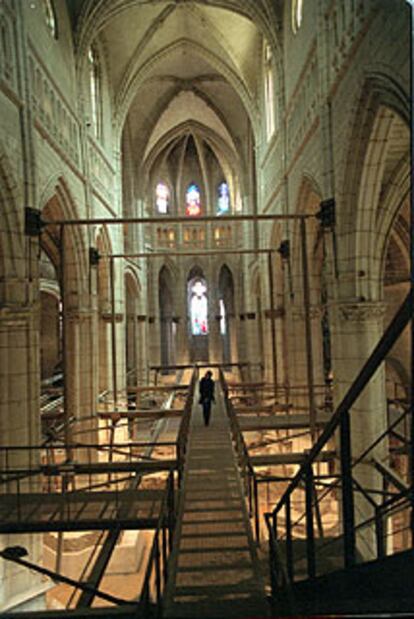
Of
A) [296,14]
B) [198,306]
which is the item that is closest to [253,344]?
[198,306]

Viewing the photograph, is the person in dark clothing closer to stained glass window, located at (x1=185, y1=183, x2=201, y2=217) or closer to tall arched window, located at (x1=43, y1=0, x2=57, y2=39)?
tall arched window, located at (x1=43, y1=0, x2=57, y2=39)

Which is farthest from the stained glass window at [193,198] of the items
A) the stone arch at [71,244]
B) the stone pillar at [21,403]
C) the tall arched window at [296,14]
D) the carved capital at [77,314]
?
the stone pillar at [21,403]

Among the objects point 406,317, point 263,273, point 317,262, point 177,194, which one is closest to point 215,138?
point 177,194

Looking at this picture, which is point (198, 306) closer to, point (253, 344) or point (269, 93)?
point (253, 344)

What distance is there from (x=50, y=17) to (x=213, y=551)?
44.6ft

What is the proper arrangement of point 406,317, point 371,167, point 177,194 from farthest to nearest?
1. point 177,194
2. point 371,167
3. point 406,317

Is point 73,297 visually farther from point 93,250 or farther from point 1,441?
point 1,441

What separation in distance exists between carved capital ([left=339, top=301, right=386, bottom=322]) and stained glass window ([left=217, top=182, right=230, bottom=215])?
2472cm

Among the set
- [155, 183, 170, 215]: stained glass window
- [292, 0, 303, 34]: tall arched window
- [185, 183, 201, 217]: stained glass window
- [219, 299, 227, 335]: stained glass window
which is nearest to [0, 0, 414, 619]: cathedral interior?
[292, 0, 303, 34]: tall arched window

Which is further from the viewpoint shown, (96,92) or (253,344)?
(253,344)

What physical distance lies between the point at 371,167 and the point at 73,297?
31.4 feet

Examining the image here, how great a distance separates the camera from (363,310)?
918cm

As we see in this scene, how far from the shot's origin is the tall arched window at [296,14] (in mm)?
12859

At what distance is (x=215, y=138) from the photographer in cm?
2903
